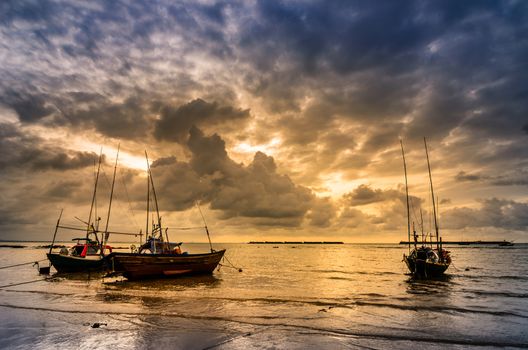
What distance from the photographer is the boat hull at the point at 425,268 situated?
35156mm

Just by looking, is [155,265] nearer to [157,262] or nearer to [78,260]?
[157,262]

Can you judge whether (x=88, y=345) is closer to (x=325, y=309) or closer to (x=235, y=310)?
(x=235, y=310)

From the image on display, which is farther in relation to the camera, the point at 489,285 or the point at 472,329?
the point at 489,285

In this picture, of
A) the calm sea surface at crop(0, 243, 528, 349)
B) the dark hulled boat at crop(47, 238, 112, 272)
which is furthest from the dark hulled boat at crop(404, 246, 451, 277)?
the dark hulled boat at crop(47, 238, 112, 272)

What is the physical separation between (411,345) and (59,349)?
11.5m

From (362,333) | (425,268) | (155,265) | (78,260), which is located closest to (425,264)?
(425,268)

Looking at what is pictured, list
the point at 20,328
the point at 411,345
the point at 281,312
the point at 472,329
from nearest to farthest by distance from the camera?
the point at 411,345 < the point at 20,328 < the point at 472,329 < the point at 281,312

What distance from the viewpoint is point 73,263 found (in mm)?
36906

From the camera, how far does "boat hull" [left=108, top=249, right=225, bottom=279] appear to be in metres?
29.1

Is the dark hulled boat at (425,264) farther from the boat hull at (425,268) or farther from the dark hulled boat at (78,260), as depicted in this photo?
the dark hulled boat at (78,260)

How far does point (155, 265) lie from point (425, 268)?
88.0 feet

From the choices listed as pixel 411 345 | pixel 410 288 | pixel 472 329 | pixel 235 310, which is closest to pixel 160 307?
pixel 235 310

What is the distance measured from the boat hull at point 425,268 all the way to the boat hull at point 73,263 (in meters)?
33.1

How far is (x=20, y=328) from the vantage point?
43.3ft
